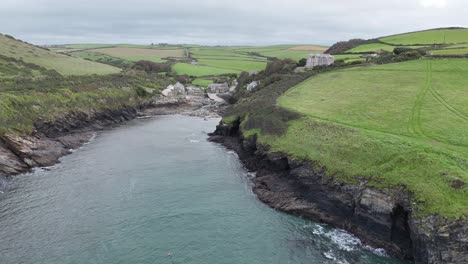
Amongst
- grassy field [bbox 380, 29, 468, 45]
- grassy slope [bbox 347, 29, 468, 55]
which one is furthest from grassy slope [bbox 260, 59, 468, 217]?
grassy field [bbox 380, 29, 468, 45]

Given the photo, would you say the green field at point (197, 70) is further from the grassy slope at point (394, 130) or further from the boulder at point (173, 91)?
the grassy slope at point (394, 130)

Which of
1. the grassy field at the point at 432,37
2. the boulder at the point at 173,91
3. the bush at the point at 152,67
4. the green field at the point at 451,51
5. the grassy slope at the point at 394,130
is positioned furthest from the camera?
the bush at the point at 152,67

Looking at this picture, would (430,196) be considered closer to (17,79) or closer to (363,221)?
(363,221)

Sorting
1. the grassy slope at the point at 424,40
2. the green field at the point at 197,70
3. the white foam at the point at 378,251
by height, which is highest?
the grassy slope at the point at 424,40

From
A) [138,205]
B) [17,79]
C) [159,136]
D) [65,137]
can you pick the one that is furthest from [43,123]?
[138,205]

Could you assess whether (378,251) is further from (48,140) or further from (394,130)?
(48,140)

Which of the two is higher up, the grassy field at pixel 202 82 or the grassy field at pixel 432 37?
the grassy field at pixel 432 37

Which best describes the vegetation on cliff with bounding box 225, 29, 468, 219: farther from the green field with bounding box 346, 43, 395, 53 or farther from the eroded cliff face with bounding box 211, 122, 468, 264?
the green field with bounding box 346, 43, 395, 53

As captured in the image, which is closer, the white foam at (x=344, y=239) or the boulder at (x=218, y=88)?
the white foam at (x=344, y=239)

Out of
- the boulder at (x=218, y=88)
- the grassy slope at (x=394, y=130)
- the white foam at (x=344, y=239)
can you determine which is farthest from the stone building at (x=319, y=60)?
the white foam at (x=344, y=239)

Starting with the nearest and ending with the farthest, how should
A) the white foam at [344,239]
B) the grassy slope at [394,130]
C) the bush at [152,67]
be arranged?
the grassy slope at [394,130], the white foam at [344,239], the bush at [152,67]
